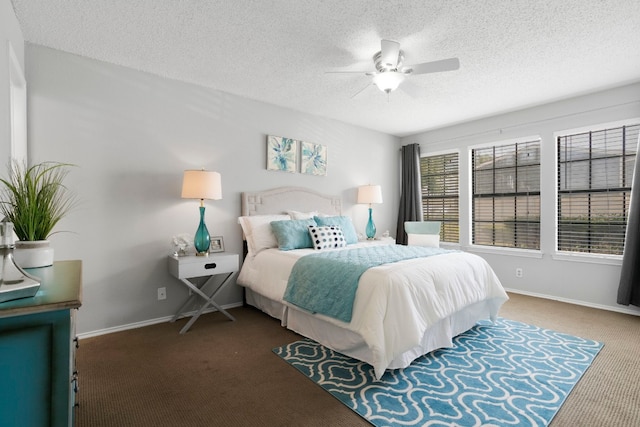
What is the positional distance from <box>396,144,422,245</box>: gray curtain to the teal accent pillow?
254cm

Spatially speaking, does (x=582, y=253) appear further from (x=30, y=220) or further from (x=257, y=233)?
(x=30, y=220)

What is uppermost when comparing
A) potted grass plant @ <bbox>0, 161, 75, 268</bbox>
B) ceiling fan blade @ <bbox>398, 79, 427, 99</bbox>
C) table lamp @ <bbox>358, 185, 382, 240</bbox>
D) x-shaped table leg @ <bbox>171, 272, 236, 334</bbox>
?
ceiling fan blade @ <bbox>398, 79, 427, 99</bbox>

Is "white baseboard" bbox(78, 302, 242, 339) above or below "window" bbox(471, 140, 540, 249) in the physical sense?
below

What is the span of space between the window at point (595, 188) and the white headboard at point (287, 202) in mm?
2949

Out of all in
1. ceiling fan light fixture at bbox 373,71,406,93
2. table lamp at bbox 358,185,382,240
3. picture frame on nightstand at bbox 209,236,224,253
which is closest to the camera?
ceiling fan light fixture at bbox 373,71,406,93

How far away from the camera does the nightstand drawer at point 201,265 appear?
9.75 ft

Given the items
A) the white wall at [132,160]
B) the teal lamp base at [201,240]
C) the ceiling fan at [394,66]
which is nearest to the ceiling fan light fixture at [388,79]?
the ceiling fan at [394,66]

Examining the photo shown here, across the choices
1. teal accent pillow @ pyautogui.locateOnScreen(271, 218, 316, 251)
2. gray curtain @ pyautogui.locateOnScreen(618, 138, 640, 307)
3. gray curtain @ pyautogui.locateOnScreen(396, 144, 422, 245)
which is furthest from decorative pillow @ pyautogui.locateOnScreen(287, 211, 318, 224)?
gray curtain @ pyautogui.locateOnScreen(618, 138, 640, 307)

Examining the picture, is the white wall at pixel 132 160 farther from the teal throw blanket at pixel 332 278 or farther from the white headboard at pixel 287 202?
the teal throw blanket at pixel 332 278

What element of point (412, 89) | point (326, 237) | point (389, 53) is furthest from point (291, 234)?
point (412, 89)

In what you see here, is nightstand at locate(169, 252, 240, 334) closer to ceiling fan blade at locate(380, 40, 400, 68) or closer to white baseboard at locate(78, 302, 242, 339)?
white baseboard at locate(78, 302, 242, 339)

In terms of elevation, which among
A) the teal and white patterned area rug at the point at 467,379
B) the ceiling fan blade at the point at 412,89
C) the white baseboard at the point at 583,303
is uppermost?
the ceiling fan blade at the point at 412,89

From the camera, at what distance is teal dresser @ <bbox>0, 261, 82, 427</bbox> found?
947mm

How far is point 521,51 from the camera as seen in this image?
276cm
